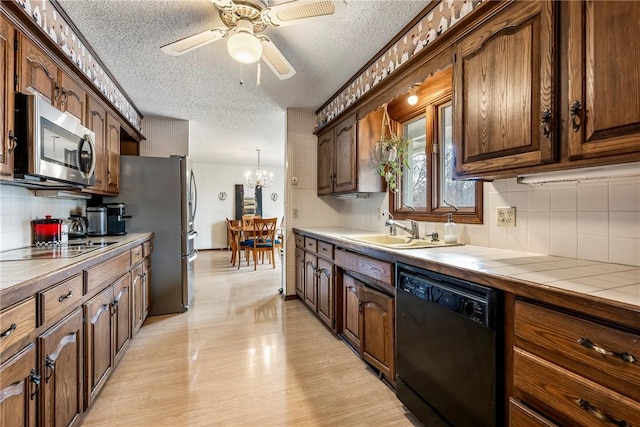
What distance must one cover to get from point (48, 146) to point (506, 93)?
2305 millimetres

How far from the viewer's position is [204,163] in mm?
7555

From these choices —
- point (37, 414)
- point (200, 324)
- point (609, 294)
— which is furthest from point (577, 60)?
point (200, 324)

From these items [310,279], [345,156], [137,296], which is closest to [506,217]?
[345,156]

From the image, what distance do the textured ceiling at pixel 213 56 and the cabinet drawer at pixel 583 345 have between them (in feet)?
5.71

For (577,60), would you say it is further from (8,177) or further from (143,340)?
(143,340)

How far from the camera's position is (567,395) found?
86 centimetres

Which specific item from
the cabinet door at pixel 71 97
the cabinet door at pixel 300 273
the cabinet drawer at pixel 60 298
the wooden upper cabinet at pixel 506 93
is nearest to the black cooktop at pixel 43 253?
the cabinet drawer at pixel 60 298

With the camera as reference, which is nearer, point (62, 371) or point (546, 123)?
point (546, 123)

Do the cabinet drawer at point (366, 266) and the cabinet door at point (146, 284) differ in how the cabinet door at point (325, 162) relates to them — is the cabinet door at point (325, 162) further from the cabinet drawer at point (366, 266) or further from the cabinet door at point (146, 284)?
the cabinet door at point (146, 284)

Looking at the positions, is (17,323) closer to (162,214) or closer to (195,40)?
(195,40)

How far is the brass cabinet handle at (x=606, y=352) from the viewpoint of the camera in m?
0.72

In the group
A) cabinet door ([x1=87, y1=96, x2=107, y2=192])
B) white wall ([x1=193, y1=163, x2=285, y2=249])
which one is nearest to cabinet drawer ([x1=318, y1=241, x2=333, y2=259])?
cabinet door ([x1=87, y1=96, x2=107, y2=192])

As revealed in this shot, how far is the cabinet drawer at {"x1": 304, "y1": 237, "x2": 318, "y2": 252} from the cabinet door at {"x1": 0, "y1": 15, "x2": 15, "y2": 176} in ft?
6.98

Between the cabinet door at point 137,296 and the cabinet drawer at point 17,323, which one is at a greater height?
the cabinet drawer at point 17,323
